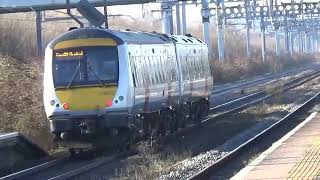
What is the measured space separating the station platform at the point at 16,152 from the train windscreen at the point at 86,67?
1622 millimetres

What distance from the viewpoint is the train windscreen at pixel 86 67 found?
1711cm

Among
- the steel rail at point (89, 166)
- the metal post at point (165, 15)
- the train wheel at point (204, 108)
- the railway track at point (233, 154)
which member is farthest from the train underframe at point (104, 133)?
the metal post at point (165, 15)

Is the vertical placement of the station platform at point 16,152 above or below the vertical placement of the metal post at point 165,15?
below

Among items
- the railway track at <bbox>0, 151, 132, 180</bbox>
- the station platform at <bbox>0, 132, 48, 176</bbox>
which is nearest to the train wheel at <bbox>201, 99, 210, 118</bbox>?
the railway track at <bbox>0, 151, 132, 180</bbox>

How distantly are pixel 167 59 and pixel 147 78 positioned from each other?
2.51 m

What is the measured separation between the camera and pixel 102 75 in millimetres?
17156

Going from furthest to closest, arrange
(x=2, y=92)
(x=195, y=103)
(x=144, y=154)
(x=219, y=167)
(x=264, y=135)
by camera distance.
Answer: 1. (x=195, y=103)
2. (x=264, y=135)
3. (x=2, y=92)
4. (x=144, y=154)
5. (x=219, y=167)

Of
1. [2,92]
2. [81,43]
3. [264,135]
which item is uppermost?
[81,43]

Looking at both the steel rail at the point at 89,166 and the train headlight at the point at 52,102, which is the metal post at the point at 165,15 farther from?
the train headlight at the point at 52,102

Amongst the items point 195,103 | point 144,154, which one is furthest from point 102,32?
point 195,103

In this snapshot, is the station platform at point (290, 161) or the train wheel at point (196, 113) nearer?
the station platform at point (290, 161)

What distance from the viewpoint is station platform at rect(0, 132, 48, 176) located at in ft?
52.9

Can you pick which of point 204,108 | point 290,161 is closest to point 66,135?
point 290,161

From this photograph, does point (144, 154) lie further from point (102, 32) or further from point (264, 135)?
point (264, 135)
